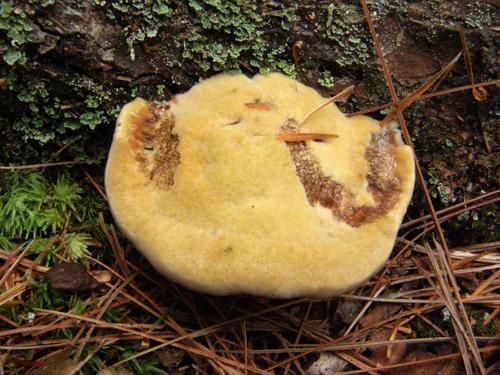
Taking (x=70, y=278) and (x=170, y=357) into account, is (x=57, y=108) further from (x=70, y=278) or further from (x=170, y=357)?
(x=170, y=357)

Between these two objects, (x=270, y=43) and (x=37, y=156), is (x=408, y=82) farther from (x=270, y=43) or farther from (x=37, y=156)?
(x=37, y=156)

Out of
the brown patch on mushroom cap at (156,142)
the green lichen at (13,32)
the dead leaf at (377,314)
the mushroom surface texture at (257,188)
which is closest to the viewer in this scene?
the mushroom surface texture at (257,188)

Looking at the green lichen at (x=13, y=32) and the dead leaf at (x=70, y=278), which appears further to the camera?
the dead leaf at (x=70, y=278)

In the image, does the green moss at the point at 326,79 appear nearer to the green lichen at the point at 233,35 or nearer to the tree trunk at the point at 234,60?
the tree trunk at the point at 234,60

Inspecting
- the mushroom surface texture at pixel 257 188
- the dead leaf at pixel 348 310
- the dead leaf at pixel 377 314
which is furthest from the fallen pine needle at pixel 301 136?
the dead leaf at pixel 377 314

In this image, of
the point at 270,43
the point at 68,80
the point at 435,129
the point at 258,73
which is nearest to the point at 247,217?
the point at 258,73

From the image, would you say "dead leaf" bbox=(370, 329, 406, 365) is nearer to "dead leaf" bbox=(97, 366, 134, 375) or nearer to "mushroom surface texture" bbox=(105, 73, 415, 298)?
"mushroom surface texture" bbox=(105, 73, 415, 298)
